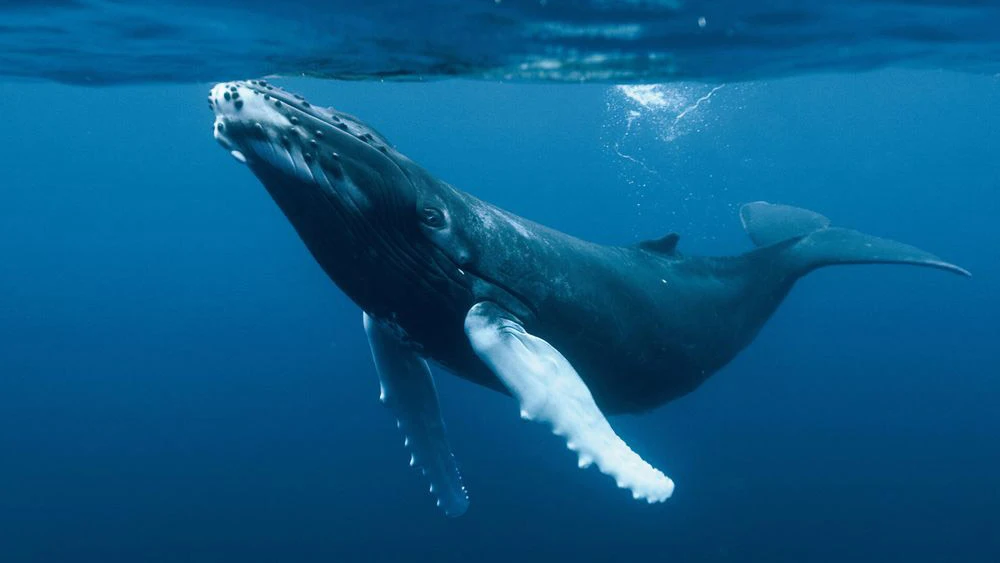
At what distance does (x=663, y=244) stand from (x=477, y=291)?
3395 mm

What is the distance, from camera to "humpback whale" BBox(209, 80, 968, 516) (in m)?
4.77

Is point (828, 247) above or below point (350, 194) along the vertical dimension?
above

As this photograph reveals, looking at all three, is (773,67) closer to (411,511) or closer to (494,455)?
(494,455)

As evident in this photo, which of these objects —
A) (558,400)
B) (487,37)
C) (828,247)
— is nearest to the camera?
(558,400)

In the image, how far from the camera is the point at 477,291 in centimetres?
564

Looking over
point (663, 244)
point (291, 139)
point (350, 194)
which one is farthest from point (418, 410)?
point (291, 139)

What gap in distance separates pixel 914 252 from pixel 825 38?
8565 mm

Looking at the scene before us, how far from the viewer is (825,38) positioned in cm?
1569

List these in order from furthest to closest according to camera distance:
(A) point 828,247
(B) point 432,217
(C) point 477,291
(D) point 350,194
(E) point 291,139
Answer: (A) point 828,247 → (C) point 477,291 → (B) point 432,217 → (D) point 350,194 → (E) point 291,139

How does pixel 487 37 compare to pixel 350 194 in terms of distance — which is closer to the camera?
pixel 350 194

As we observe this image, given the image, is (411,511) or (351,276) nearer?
(351,276)

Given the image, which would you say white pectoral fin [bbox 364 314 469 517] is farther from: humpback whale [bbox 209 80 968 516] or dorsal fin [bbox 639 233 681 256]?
dorsal fin [bbox 639 233 681 256]

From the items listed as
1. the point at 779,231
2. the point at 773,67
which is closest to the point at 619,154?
the point at 773,67

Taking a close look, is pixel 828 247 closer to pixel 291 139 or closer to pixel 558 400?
pixel 558 400
